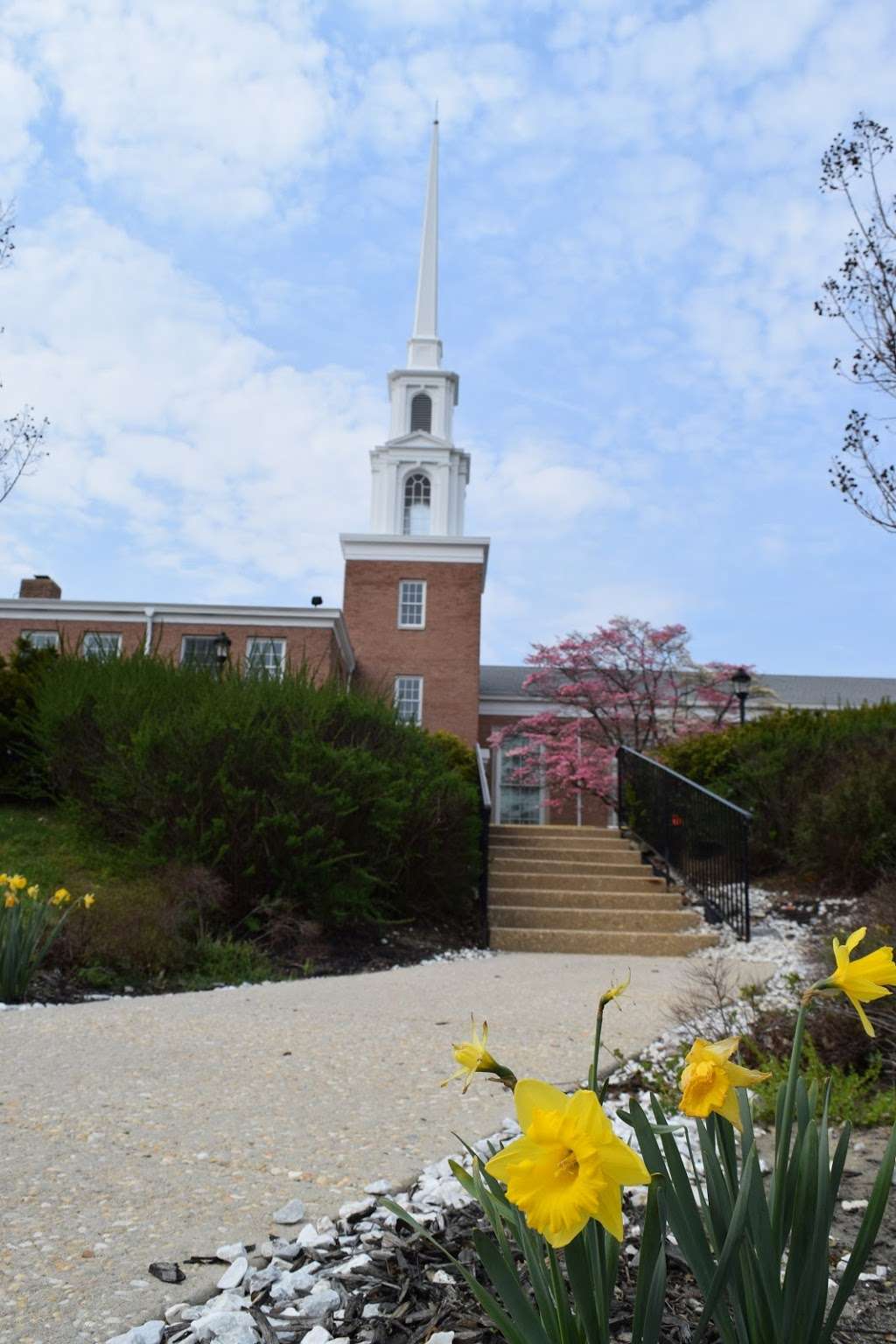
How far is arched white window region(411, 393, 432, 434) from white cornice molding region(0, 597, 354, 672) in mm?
11753

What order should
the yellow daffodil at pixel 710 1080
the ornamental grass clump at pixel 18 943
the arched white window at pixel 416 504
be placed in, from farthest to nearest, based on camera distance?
1. the arched white window at pixel 416 504
2. the ornamental grass clump at pixel 18 943
3. the yellow daffodil at pixel 710 1080

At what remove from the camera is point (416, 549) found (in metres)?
27.3

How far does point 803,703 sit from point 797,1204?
107 ft

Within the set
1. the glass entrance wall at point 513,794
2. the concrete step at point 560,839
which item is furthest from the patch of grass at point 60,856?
the glass entrance wall at point 513,794

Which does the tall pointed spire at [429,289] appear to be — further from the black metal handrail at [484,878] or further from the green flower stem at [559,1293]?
the green flower stem at [559,1293]

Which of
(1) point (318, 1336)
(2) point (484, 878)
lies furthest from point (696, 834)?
(1) point (318, 1336)

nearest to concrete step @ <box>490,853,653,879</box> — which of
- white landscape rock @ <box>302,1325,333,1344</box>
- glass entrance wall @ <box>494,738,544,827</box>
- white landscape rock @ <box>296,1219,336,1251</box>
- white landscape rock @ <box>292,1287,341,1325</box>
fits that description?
white landscape rock @ <box>296,1219,336,1251</box>

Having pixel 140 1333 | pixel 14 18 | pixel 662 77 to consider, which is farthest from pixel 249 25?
pixel 140 1333

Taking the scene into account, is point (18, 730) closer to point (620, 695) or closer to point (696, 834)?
point (696, 834)

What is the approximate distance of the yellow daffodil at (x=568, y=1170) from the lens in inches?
37.3

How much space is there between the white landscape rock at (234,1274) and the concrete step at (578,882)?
346 inches

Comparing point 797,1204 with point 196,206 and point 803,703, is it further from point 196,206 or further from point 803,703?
point 803,703

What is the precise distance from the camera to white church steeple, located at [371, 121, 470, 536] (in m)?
32.6

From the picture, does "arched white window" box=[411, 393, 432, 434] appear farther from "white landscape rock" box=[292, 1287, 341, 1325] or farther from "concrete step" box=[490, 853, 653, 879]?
"white landscape rock" box=[292, 1287, 341, 1325]
